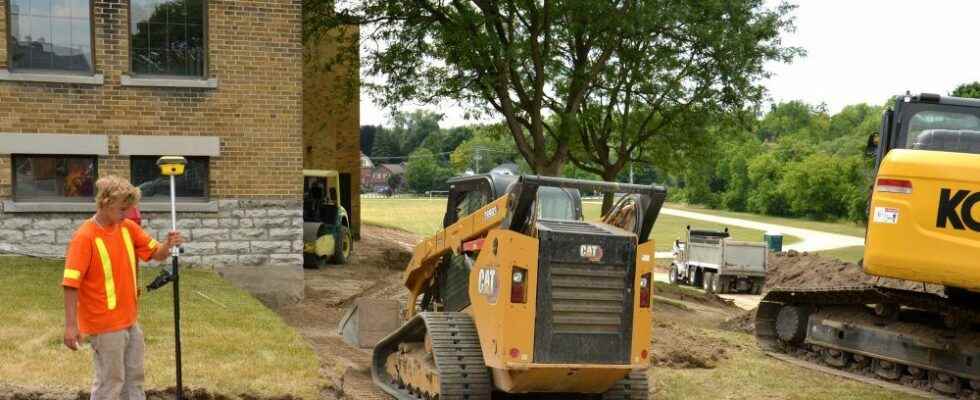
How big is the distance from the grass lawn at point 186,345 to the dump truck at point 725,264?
19407 mm

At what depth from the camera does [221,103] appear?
16.2 meters

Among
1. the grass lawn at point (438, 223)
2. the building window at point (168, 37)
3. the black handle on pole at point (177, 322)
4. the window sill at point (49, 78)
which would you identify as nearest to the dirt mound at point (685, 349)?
the black handle on pole at point (177, 322)

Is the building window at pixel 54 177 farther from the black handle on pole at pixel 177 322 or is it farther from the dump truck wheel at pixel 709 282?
the dump truck wheel at pixel 709 282

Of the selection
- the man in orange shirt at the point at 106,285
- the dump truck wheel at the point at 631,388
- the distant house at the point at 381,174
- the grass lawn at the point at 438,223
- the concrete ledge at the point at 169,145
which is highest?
the concrete ledge at the point at 169,145

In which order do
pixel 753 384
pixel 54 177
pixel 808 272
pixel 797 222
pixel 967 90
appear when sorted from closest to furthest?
pixel 753 384
pixel 54 177
pixel 808 272
pixel 967 90
pixel 797 222

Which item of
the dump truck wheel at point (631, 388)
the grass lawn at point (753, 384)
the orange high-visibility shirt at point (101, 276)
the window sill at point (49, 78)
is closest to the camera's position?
the orange high-visibility shirt at point (101, 276)

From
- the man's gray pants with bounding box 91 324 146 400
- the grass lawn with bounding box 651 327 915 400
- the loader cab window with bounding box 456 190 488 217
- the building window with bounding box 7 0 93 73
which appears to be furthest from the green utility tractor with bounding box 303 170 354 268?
the man's gray pants with bounding box 91 324 146 400

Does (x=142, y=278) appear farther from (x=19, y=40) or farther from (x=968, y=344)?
(x=968, y=344)

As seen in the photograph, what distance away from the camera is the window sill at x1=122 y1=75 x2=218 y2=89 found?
51.3 feet

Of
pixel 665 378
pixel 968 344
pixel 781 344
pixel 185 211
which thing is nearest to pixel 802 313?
pixel 781 344

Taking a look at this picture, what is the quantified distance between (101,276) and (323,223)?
17.2m

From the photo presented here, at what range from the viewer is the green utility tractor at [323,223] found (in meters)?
22.7

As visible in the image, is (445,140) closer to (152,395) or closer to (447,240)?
(447,240)

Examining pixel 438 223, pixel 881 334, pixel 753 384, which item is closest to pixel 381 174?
pixel 438 223
